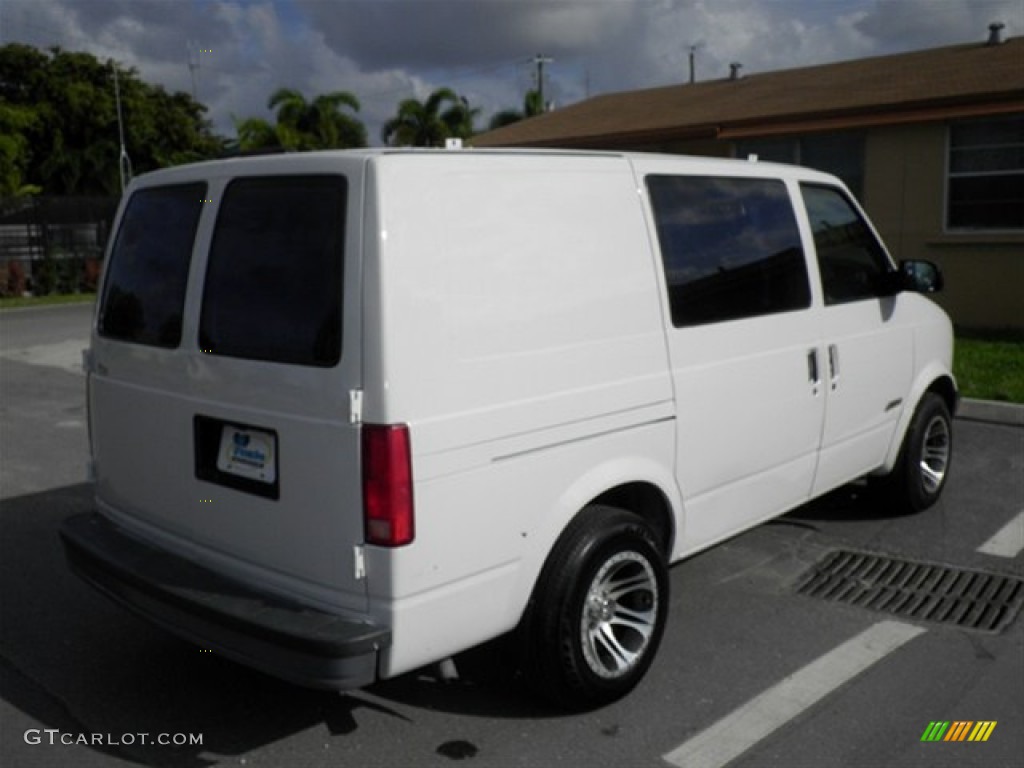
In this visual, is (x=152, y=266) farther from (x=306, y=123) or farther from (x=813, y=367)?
(x=306, y=123)

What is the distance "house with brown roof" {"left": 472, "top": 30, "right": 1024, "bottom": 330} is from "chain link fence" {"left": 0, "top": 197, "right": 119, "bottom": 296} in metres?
15.3

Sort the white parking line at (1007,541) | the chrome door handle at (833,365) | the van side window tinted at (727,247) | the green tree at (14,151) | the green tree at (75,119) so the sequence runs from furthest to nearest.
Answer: the green tree at (75,119) < the green tree at (14,151) < the white parking line at (1007,541) < the chrome door handle at (833,365) < the van side window tinted at (727,247)

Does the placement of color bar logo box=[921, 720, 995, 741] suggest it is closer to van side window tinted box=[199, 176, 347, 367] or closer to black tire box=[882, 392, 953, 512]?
black tire box=[882, 392, 953, 512]

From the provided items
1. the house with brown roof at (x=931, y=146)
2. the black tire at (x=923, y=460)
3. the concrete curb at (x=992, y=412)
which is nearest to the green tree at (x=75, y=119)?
the house with brown roof at (x=931, y=146)

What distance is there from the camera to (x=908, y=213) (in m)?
14.7

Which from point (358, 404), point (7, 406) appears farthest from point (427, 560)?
point (7, 406)

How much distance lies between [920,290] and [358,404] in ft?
12.3

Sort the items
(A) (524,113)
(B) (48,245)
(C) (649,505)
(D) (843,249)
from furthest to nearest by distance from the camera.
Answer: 1. (A) (524,113)
2. (B) (48,245)
3. (D) (843,249)
4. (C) (649,505)

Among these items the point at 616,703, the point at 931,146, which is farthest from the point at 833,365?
the point at 931,146

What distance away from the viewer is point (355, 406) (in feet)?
10.1

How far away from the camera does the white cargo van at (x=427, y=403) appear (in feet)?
10.3

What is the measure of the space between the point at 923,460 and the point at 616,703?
10.1 feet

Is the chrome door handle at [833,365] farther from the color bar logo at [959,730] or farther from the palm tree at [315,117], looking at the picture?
the palm tree at [315,117]

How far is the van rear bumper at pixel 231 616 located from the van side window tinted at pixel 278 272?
794 mm
